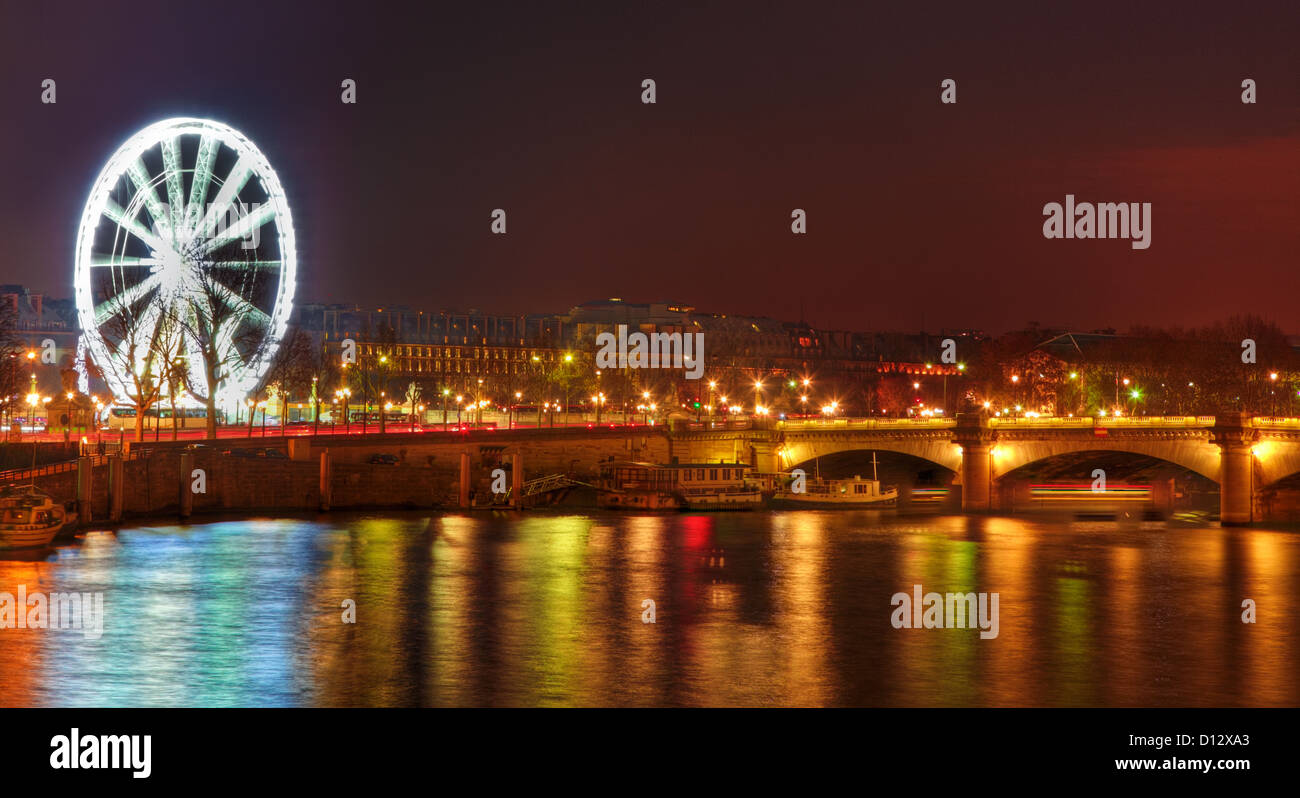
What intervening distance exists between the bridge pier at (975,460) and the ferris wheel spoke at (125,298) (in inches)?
1718

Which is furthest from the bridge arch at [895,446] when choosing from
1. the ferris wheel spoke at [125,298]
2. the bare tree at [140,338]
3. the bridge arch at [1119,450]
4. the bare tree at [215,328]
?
the ferris wheel spoke at [125,298]

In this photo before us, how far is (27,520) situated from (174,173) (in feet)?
73.1

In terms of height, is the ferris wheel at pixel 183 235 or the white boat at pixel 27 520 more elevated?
the ferris wheel at pixel 183 235

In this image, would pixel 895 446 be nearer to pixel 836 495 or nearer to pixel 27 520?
pixel 836 495

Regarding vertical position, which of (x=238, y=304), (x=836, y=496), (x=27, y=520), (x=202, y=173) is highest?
(x=202, y=173)

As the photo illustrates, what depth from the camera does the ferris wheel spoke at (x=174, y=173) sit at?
221ft

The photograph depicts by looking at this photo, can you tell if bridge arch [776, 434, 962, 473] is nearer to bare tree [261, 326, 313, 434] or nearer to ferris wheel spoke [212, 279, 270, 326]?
bare tree [261, 326, 313, 434]

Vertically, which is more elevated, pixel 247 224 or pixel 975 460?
pixel 247 224

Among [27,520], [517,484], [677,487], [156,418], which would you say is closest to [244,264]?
[517,484]

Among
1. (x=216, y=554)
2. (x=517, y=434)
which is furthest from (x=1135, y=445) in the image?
(x=216, y=554)

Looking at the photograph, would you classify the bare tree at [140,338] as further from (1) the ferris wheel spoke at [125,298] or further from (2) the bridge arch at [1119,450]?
(2) the bridge arch at [1119,450]

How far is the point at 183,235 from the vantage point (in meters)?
68.6
